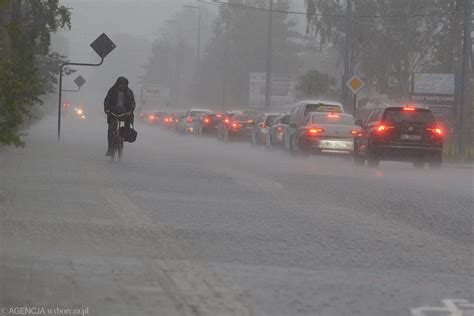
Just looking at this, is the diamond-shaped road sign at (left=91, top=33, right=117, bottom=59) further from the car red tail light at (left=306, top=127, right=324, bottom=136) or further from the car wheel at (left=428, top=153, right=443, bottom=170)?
the car wheel at (left=428, top=153, right=443, bottom=170)

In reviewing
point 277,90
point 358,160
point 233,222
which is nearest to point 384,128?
point 358,160

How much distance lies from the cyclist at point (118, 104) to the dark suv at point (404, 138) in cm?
779

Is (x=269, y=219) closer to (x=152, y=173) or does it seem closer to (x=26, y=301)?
(x=26, y=301)

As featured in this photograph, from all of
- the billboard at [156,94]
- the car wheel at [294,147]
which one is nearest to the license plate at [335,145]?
the car wheel at [294,147]

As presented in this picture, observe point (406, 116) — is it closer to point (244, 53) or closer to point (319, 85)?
point (319, 85)

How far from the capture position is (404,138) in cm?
3011

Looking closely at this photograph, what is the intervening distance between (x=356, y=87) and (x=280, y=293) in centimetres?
3738

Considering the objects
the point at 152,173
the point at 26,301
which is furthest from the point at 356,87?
the point at 26,301

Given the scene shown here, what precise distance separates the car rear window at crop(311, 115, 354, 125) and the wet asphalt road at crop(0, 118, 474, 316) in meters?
14.7

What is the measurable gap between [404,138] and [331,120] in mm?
4852

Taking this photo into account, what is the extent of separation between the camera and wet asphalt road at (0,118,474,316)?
7.58 m

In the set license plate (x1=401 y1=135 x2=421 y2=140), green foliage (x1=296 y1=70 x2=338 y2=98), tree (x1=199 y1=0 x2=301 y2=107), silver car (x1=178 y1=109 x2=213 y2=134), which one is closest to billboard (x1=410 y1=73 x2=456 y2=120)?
license plate (x1=401 y1=135 x2=421 y2=140)

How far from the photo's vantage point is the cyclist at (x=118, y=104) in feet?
80.9

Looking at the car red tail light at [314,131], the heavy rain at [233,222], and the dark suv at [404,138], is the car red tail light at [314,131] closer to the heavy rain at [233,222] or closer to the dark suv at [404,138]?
the heavy rain at [233,222]
